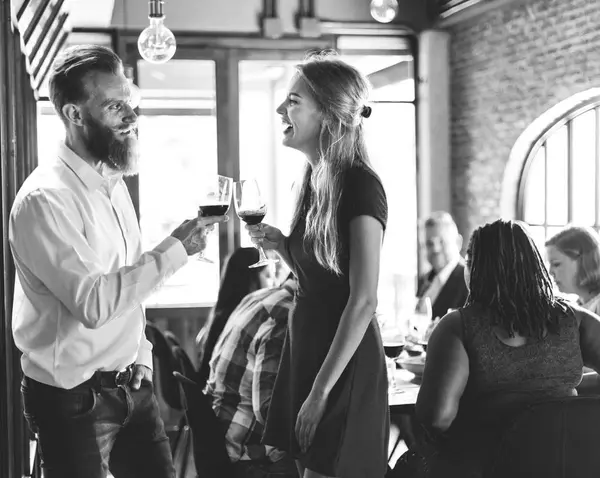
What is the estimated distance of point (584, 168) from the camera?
18.8 ft

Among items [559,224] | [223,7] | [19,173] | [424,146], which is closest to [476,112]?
[424,146]

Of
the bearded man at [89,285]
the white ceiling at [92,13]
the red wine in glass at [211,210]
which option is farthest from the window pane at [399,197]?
the bearded man at [89,285]

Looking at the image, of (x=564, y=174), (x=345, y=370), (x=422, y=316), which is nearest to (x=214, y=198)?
(x=345, y=370)

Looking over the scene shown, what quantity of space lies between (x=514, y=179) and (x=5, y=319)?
4429 millimetres

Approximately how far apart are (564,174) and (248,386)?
372cm

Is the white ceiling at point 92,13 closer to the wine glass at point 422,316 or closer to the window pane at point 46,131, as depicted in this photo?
the window pane at point 46,131

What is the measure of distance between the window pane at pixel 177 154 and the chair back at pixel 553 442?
4.63m

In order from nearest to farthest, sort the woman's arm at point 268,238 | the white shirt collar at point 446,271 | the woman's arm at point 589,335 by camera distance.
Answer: the woman's arm at point 589,335, the woman's arm at point 268,238, the white shirt collar at point 446,271

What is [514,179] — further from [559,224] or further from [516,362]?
[516,362]

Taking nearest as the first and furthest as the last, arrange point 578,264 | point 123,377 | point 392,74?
point 123,377 → point 578,264 → point 392,74

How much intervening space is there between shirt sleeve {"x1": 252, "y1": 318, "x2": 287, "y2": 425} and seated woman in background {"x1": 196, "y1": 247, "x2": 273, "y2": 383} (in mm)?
944

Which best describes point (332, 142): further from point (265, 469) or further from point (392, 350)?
point (265, 469)

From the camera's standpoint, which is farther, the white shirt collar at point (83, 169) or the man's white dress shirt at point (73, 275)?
the white shirt collar at point (83, 169)

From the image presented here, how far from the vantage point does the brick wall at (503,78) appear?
17.6 ft
